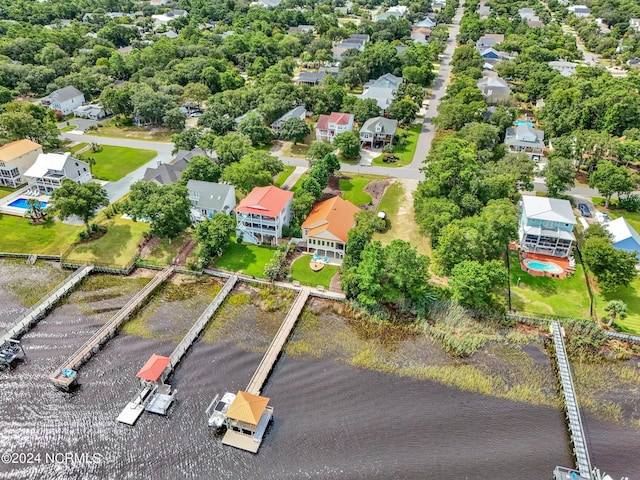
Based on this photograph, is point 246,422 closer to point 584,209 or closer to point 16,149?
point 584,209

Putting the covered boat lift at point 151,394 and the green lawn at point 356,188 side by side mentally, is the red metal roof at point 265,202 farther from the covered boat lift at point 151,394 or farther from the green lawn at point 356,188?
the covered boat lift at point 151,394

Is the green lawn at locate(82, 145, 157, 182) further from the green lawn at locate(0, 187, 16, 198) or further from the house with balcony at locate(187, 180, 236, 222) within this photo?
the house with balcony at locate(187, 180, 236, 222)

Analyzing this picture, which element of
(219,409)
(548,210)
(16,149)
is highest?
(548,210)

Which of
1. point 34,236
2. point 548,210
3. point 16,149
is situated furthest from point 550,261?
point 16,149

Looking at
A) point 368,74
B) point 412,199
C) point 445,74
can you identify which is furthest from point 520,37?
point 412,199

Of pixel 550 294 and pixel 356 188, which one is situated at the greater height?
pixel 550 294

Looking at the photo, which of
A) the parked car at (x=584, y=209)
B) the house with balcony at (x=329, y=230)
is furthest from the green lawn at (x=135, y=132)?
the parked car at (x=584, y=209)

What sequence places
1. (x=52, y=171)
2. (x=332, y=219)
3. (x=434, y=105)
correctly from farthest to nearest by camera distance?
(x=434, y=105) → (x=52, y=171) → (x=332, y=219)

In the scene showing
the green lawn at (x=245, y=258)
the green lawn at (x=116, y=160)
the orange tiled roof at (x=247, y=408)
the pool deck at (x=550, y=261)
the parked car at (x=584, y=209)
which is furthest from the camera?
the green lawn at (x=116, y=160)
